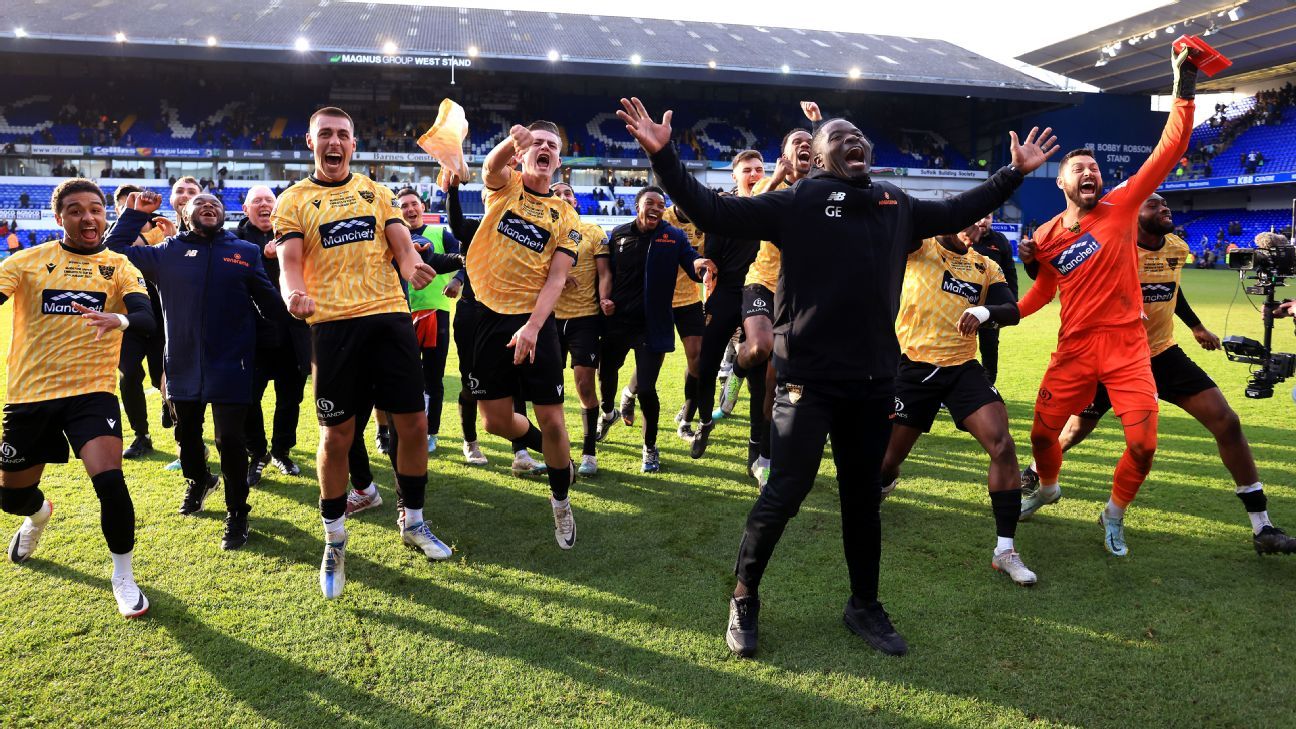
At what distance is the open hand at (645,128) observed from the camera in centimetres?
309

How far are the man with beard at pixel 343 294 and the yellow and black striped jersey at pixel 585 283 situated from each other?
222 cm

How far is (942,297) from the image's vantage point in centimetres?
478

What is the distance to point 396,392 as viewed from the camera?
4297 mm

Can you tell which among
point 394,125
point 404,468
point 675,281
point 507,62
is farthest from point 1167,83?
point 404,468

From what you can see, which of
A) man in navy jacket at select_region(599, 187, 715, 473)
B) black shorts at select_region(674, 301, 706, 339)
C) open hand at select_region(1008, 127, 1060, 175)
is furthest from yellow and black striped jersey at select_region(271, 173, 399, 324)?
black shorts at select_region(674, 301, 706, 339)

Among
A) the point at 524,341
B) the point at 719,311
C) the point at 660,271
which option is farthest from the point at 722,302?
the point at 524,341

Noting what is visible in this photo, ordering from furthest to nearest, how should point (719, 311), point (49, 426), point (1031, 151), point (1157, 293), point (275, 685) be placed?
1. point (719, 311)
2. point (1157, 293)
3. point (49, 426)
4. point (1031, 151)
5. point (275, 685)

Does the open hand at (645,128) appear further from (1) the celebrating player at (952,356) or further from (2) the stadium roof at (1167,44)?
(2) the stadium roof at (1167,44)

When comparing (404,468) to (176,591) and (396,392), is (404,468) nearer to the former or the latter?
(396,392)

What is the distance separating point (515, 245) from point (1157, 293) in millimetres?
4235

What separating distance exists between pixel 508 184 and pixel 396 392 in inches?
56.8

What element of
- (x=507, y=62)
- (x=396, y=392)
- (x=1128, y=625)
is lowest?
(x=1128, y=625)

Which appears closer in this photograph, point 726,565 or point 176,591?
point 176,591

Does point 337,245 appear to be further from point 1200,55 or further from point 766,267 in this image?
point 1200,55
